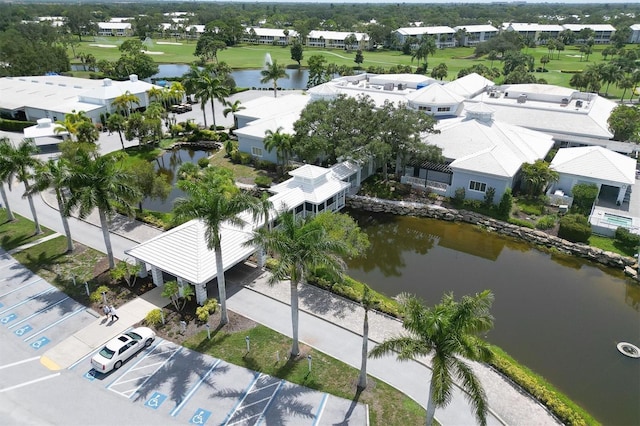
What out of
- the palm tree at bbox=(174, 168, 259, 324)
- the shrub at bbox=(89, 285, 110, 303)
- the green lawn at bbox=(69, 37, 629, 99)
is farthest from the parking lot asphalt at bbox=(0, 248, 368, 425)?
the green lawn at bbox=(69, 37, 629, 99)

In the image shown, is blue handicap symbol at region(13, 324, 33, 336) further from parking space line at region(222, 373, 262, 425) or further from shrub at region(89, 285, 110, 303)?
parking space line at region(222, 373, 262, 425)

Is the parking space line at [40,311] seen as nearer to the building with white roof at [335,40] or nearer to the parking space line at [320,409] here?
the parking space line at [320,409]

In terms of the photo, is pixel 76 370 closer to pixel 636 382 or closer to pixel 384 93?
pixel 636 382

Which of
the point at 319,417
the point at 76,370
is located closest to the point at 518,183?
the point at 319,417

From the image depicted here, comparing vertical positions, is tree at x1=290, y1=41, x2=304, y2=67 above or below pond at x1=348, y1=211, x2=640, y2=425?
above

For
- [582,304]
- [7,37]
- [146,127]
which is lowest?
[582,304]

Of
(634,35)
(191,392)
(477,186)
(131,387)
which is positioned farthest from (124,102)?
(634,35)
